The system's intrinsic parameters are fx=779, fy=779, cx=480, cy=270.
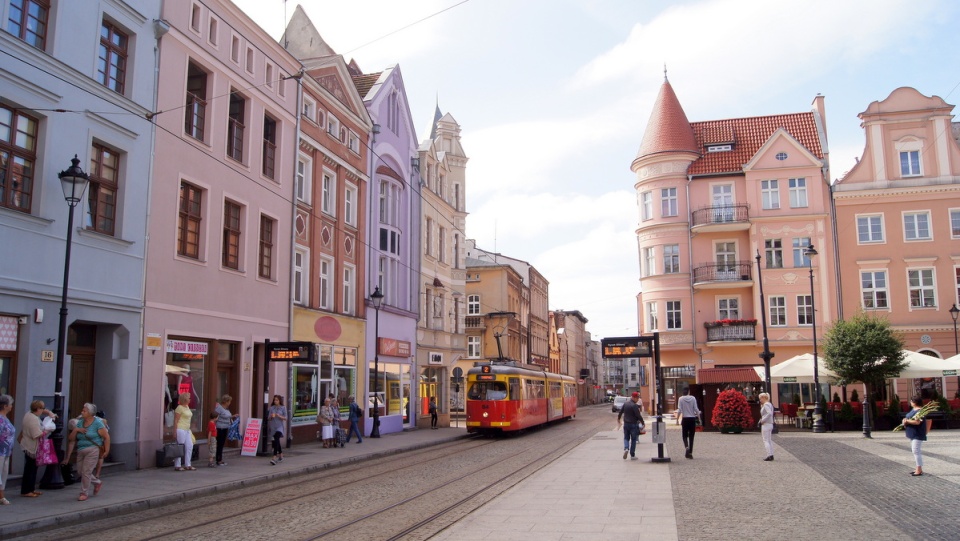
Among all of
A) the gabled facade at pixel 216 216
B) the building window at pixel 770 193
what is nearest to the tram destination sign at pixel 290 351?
the gabled facade at pixel 216 216

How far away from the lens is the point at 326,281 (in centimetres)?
2900

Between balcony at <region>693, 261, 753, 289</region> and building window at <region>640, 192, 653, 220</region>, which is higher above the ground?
building window at <region>640, 192, 653, 220</region>

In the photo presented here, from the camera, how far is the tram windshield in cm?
3250

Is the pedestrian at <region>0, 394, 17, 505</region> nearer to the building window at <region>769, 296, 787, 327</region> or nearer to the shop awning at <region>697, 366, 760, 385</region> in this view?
the shop awning at <region>697, 366, 760, 385</region>

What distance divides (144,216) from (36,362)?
14.9 ft

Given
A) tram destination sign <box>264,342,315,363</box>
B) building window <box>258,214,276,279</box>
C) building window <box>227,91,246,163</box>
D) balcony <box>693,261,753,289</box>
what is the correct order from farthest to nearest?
balcony <box>693,261,753,289</box>
building window <box>258,214,276,279</box>
building window <box>227,91,246,163</box>
tram destination sign <box>264,342,315,363</box>

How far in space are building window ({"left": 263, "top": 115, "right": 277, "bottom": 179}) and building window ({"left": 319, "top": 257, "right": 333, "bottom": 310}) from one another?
4.63 m

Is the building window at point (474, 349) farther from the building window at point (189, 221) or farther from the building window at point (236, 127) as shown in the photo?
the building window at point (189, 221)

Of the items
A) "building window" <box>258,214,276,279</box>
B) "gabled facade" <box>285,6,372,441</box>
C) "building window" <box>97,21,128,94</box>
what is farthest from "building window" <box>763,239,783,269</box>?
"building window" <box>97,21,128,94</box>

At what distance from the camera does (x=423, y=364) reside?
38.9 meters

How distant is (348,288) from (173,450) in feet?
43.7

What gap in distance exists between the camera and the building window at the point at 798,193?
1716 inches

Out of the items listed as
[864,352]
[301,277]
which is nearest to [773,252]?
[864,352]

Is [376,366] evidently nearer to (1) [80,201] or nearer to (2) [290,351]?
(2) [290,351]
